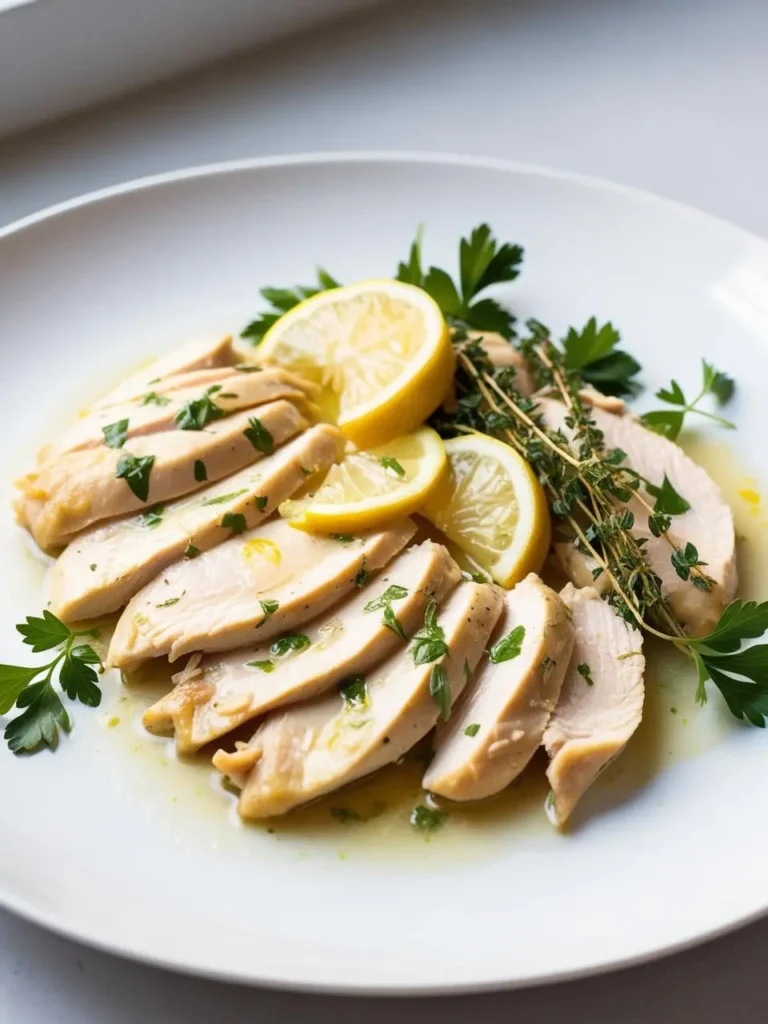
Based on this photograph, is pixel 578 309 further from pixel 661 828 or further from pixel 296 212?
pixel 661 828

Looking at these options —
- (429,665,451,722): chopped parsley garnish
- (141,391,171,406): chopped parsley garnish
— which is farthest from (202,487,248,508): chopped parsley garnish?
(429,665,451,722): chopped parsley garnish

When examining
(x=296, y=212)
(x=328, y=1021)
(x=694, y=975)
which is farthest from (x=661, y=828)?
(x=296, y=212)

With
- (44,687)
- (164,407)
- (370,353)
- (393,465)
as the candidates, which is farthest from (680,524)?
(44,687)

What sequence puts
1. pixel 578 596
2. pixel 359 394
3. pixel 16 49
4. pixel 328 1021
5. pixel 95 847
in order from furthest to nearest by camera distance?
pixel 16 49 → pixel 359 394 → pixel 578 596 → pixel 95 847 → pixel 328 1021

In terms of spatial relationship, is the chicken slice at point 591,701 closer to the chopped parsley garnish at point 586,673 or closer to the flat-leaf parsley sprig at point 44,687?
the chopped parsley garnish at point 586,673

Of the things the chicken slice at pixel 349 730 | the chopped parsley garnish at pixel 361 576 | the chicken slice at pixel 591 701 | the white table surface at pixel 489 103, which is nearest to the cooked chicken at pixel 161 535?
the chopped parsley garnish at pixel 361 576

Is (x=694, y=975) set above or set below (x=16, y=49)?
below

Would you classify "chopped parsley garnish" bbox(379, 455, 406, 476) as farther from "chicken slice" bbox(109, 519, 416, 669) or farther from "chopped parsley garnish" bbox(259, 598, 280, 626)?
"chopped parsley garnish" bbox(259, 598, 280, 626)

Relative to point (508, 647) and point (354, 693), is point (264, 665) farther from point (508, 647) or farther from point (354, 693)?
point (508, 647)
